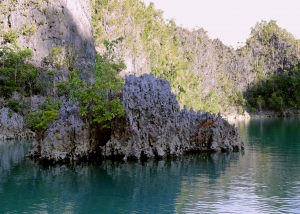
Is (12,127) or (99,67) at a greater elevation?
(99,67)

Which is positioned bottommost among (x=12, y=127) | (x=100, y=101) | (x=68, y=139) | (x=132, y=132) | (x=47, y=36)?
(x=68, y=139)

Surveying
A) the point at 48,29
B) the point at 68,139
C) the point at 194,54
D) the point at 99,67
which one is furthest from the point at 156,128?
the point at 194,54

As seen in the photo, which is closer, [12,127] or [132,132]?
[132,132]

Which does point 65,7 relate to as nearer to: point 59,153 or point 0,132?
point 0,132

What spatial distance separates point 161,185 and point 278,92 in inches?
4360

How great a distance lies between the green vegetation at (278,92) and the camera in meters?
120

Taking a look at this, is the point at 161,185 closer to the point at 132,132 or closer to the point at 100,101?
the point at 132,132

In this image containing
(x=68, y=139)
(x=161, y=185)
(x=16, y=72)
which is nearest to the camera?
(x=161, y=185)

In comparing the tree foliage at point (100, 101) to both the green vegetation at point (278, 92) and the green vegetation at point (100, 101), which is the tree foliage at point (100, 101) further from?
the green vegetation at point (278, 92)

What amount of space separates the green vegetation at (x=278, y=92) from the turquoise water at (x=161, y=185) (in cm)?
9053

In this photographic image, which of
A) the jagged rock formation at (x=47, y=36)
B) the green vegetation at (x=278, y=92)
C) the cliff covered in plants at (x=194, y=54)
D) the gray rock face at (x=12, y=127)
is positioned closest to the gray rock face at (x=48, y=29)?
the jagged rock formation at (x=47, y=36)

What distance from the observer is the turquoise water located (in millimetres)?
18609

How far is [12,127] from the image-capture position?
51750 millimetres

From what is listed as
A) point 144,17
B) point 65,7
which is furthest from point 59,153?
point 144,17
